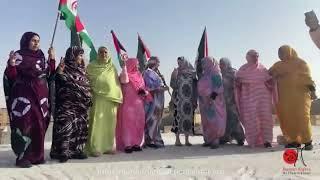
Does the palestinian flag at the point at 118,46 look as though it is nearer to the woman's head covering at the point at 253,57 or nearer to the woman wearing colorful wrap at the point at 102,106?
the woman wearing colorful wrap at the point at 102,106

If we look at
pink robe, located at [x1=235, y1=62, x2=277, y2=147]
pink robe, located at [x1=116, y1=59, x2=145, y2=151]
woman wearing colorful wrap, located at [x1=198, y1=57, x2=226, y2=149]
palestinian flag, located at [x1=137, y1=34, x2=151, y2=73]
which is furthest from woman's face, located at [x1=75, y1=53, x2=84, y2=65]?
pink robe, located at [x1=235, y1=62, x2=277, y2=147]

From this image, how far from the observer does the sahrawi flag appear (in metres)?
7.55

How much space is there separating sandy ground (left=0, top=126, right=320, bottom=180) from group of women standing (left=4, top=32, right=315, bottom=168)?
1.26 ft

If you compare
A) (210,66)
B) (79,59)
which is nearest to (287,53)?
(210,66)

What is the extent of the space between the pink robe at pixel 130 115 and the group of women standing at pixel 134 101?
0.06 ft

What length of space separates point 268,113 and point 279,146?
0.71m

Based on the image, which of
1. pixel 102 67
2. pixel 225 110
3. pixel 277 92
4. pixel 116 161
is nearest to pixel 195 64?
pixel 225 110

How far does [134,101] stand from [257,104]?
2.22 meters

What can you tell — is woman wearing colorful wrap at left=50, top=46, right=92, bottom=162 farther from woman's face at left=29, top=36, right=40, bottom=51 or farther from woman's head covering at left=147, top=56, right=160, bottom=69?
woman's head covering at left=147, top=56, right=160, bottom=69

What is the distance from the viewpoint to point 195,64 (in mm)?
8867

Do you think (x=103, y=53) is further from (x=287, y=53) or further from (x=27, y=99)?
(x=287, y=53)

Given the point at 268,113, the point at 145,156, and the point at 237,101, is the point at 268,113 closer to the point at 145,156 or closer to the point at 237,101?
the point at 237,101

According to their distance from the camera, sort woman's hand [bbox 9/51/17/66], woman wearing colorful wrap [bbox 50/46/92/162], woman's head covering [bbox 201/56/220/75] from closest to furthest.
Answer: woman's hand [bbox 9/51/17/66] < woman wearing colorful wrap [bbox 50/46/92/162] < woman's head covering [bbox 201/56/220/75]

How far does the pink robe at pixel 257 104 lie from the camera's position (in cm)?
776
